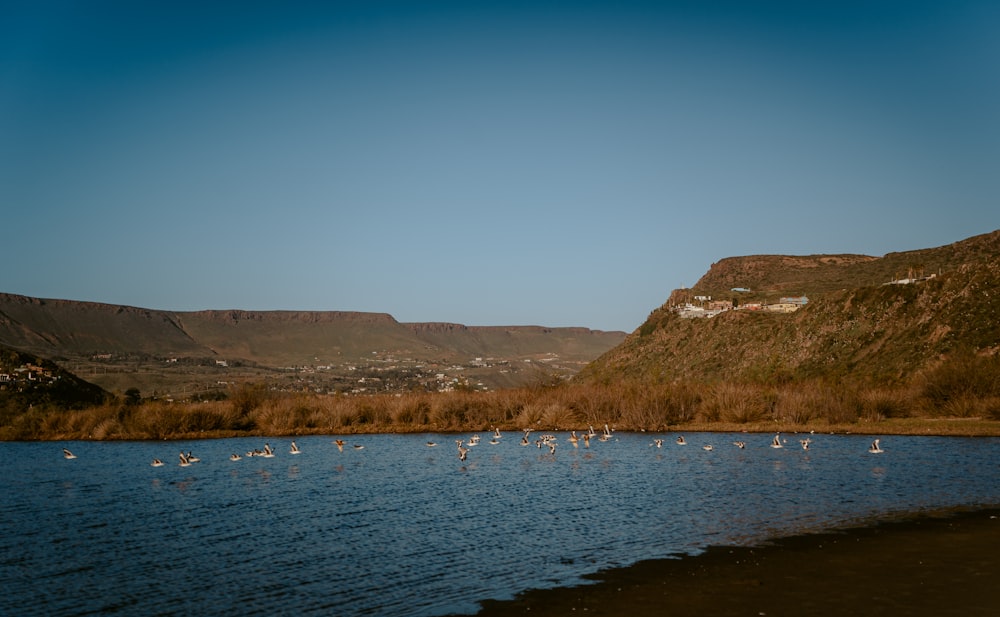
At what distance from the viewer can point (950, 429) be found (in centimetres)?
4772

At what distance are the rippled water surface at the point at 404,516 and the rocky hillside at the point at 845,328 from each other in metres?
30.6

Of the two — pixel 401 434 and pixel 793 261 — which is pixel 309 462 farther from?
pixel 793 261

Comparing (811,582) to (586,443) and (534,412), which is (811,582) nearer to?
(586,443)

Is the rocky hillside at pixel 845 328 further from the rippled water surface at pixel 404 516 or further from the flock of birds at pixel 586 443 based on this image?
the rippled water surface at pixel 404 516

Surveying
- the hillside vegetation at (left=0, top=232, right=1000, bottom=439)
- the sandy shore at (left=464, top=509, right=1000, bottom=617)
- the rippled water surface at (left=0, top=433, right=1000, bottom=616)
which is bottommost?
the rippled water surface at (left=0, top=433, right=1000, bottom=616)

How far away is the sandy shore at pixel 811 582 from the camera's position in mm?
14719

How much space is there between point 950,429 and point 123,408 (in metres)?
61.2

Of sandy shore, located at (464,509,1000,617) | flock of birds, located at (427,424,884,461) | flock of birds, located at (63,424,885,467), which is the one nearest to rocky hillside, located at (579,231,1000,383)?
flock of birds, located at (427,424,884,461)

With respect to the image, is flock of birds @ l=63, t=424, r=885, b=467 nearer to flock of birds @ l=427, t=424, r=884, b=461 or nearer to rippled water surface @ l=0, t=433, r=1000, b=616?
flock of birds @ l=427, t=424, r=884, b=461

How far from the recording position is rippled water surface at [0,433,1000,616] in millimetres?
17484

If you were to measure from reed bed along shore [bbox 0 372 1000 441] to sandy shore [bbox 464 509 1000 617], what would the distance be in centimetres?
3622

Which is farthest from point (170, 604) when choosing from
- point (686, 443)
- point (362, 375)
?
point (362, 375)

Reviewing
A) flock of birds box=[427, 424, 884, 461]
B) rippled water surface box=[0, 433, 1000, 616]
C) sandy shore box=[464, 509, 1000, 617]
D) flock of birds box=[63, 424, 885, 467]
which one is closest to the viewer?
sandy shore box=[464, 509, 1000, 617]

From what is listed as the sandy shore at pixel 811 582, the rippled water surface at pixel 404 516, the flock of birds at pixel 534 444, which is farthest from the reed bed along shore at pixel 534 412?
the sandy shore at pixel 811 582
